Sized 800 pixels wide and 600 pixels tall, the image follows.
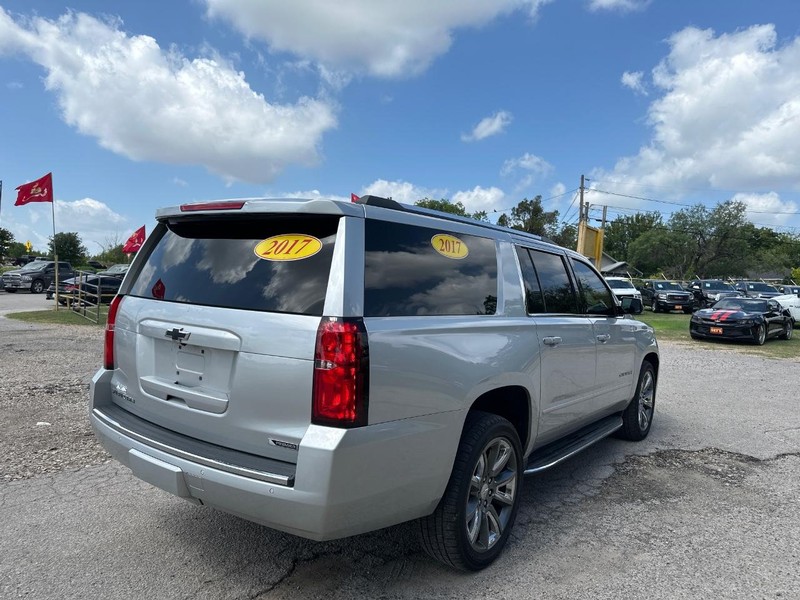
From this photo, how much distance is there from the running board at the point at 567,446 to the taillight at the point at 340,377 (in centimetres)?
160

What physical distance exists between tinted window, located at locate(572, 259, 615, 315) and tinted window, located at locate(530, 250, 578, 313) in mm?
226

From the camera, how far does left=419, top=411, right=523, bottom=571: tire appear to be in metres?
2.93

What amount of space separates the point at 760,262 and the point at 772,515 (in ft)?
268

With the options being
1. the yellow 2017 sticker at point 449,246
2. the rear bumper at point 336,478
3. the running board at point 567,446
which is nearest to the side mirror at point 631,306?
the running board at point 567,446

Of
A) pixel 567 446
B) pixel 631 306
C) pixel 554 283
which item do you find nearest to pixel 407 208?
pixel 554 283

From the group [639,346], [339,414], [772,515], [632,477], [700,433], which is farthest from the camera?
[700,433]

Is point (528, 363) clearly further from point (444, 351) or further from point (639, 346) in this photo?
point (639, 346)

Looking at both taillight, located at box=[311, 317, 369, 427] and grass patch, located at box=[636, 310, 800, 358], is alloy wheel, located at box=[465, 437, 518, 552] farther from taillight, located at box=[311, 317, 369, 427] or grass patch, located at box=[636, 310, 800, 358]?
grass patch, located at box=[636, 310, 800, 358]

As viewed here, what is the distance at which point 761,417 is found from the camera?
696 centimetres

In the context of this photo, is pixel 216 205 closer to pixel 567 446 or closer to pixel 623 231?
pixel 567 446

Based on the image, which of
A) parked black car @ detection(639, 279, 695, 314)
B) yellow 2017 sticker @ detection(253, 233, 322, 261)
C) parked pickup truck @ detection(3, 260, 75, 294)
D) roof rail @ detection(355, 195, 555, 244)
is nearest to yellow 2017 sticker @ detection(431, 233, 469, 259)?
roof rail @ detection(355, 195, 555, 244)

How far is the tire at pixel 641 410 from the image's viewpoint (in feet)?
18.2

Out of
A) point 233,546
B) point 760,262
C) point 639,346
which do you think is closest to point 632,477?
point 639,346

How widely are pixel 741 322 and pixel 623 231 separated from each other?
83.7m
